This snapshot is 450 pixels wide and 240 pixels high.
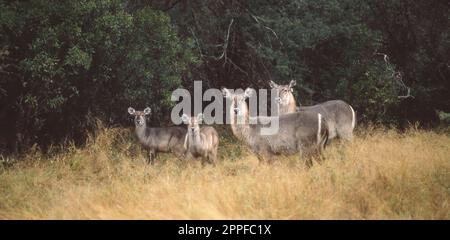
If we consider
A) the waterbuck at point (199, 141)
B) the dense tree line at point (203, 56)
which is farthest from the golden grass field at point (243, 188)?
the dense tree line at point (203, 56)

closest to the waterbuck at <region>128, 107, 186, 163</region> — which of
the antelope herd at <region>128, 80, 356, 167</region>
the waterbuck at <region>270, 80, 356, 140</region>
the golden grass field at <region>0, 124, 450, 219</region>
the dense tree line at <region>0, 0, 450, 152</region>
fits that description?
the antelope herd at <region>128, 80, 356, 167</region>

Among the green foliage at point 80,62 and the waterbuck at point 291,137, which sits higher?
the green foliage at point 80,62

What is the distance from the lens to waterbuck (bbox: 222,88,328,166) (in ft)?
30.6

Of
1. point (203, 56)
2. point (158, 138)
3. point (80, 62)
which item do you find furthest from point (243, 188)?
point (203, 56)

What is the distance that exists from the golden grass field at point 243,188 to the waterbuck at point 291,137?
0.29 metres

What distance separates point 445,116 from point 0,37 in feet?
31.3

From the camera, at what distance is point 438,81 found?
15820mm

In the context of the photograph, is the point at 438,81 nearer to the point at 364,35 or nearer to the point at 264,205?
the point at 364,35

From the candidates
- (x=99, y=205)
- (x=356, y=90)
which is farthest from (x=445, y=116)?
(x=99, y=205)

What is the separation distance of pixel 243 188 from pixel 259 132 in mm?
2573

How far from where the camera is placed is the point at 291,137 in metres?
9.46

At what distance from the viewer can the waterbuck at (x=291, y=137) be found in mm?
9328

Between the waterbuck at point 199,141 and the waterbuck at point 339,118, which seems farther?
the waterbuck at point 339,118

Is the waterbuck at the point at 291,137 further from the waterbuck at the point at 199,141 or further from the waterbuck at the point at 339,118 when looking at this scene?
the waterbuck at the point at 339,118
